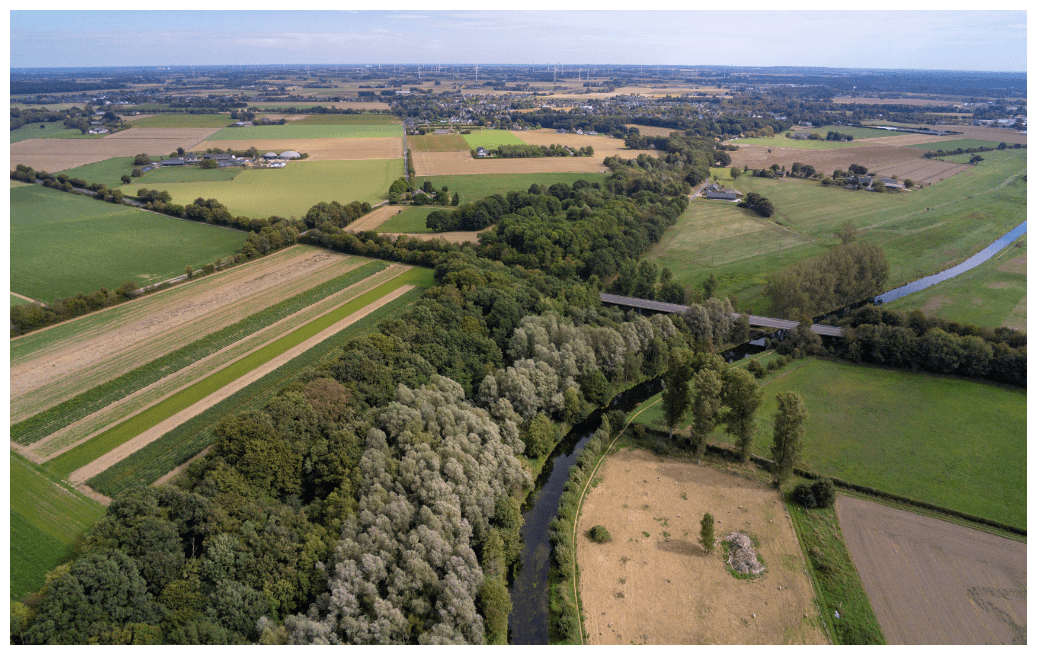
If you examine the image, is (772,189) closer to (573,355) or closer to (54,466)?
(573,355)

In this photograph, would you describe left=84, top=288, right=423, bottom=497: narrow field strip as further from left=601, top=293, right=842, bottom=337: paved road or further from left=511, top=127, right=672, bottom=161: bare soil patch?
left=511, top=127, right=672, bottom=161: bare soil patch

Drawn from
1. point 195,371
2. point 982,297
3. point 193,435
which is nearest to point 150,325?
point 195,371

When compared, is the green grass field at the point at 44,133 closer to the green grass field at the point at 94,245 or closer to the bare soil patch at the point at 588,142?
the green grass field at the point at 94,245

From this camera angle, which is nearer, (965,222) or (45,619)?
(45,619)

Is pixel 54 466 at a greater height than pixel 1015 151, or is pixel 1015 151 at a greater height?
pixel 1015 151

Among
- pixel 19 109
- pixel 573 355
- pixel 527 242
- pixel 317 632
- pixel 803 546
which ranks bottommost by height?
pixel 803 546

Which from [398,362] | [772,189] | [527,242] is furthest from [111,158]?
[772,189]

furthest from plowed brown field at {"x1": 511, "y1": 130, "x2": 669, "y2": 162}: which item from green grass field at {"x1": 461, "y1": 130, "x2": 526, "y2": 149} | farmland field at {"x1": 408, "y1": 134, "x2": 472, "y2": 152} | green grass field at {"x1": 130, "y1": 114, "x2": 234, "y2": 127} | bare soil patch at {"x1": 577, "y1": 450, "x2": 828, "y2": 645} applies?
bare soil patch at {"x1": 577, "y1": 450, "x2": 828, "y2": 645}
